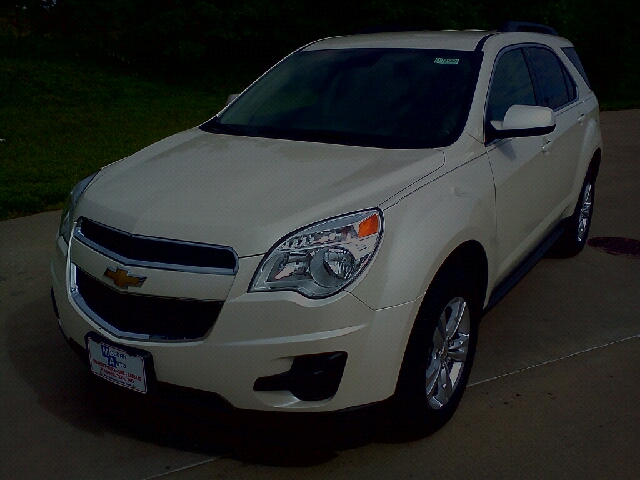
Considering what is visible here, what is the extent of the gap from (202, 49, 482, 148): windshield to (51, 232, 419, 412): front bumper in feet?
3.80

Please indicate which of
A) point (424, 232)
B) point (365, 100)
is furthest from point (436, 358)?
point (365, 100)

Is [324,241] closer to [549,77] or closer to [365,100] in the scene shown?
[365,100]

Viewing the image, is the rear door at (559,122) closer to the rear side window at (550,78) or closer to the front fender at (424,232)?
the rear side window at (550,78)

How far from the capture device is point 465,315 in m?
3.53

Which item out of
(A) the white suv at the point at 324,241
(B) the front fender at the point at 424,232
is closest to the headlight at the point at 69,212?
(A) the white suv at the point at 324,241

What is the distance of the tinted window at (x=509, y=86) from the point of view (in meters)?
4.11

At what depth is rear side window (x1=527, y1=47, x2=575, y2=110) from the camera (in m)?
4.88

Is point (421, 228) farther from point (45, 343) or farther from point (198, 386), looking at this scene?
point (45, 343)

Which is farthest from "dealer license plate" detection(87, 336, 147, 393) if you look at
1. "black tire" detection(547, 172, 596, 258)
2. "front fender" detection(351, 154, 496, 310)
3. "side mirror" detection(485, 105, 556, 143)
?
"black tire" detection(547, 172, 596, 258)

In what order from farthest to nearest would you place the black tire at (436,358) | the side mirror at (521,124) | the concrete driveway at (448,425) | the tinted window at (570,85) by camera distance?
the tinted window at (570,85) < the side mirror at (521,124) < the concrete driveway at (448,425) < the black tire at (436,358)

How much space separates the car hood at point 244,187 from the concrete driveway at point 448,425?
76 centimetres

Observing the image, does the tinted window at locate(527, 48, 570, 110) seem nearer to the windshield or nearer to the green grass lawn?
the windshield

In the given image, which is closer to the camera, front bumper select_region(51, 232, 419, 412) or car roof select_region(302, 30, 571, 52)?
front bumper select_region(51, 232, 419, 412)

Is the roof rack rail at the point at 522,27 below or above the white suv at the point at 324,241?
above
